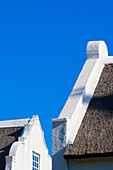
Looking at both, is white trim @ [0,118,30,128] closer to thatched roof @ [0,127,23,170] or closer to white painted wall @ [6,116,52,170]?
thatched roof @ [0,127,23,170]

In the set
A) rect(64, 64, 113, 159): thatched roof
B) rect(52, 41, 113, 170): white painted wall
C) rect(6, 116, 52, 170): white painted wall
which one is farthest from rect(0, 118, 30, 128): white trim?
rect(64, 64, 113, 159): thatched roof

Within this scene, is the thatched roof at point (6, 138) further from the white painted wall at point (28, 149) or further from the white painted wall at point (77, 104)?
the white painted wall at point (77, 104)

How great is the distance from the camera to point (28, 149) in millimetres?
25516

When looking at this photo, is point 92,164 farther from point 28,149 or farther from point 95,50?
point 28,149

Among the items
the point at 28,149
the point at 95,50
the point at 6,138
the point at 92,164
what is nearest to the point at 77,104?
the point at 92,164

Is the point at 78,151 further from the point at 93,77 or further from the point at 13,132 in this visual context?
the point at 13,132

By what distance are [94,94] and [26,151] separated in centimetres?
1034

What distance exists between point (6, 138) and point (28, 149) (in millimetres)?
1416

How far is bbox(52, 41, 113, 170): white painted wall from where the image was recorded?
47.2 ft

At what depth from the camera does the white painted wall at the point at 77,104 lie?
47.2ft

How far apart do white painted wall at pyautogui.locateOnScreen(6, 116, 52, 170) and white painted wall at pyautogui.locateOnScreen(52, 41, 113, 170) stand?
8.83 meters

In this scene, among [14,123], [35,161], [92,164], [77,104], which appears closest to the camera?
[92,164]

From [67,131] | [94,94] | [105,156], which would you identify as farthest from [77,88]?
[105,156]

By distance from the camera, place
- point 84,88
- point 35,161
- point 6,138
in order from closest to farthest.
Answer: point 84,88, point 6,138, point 35,161
